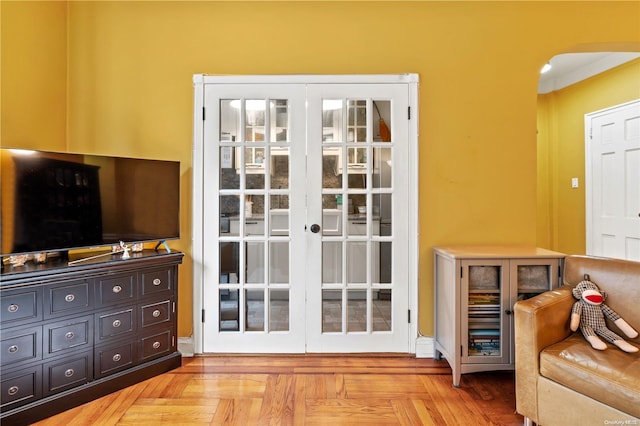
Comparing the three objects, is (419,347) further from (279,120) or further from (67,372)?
(67,372)

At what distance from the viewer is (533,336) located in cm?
166

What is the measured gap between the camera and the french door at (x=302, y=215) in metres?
2.58

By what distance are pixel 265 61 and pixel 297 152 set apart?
2.42ft

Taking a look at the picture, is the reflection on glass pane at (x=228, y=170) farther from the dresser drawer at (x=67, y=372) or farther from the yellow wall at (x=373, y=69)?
the dresser drawer at (x=67, y=372)

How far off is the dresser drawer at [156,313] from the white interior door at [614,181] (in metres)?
4.11

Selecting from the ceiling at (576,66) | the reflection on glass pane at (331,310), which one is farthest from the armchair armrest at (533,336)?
the ceiling at (576,66)

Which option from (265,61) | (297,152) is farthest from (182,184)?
(265,61)

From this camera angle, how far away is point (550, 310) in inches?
68.0

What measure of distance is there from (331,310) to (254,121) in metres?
1.57

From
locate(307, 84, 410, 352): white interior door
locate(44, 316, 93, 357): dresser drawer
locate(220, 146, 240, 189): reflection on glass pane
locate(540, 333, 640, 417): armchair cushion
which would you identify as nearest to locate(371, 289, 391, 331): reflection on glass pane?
locate(307, 84, 410, 352): white interior door

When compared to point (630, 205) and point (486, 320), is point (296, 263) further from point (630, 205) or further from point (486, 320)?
point (630, 205)

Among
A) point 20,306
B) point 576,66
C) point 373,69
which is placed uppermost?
point 576,66

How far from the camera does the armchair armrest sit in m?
1.67

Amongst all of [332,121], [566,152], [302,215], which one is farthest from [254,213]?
[566,152]
